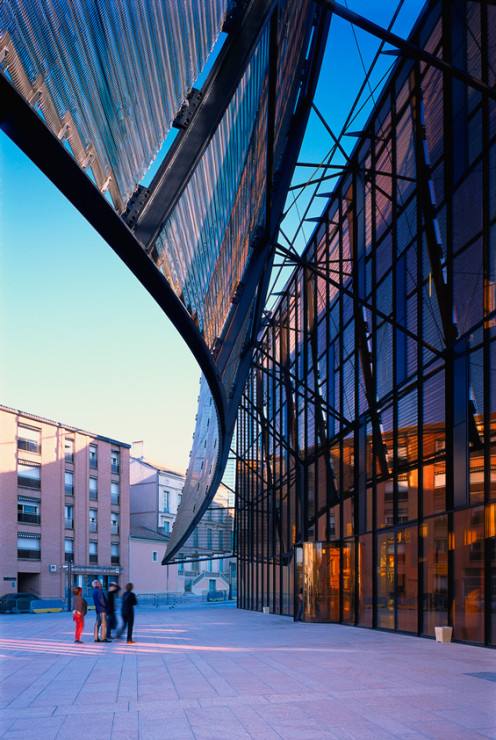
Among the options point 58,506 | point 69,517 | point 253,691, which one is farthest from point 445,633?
point 69,517

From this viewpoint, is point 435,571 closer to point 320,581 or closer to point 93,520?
point 320,581

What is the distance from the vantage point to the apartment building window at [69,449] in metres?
60.4

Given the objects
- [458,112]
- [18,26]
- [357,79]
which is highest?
[357,79]

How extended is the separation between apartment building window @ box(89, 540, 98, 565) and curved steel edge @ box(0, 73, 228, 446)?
179 ft

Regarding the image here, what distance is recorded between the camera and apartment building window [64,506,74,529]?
58847 millimetres

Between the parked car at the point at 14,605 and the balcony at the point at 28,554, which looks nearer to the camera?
the parked car at the point at 14,605

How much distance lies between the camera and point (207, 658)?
13.1 m

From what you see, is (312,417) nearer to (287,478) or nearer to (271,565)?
(287,478)

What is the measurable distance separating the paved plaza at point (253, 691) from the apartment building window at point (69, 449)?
4536cm

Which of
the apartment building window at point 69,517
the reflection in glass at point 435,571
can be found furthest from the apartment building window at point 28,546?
the reflection in glass at point 435,571

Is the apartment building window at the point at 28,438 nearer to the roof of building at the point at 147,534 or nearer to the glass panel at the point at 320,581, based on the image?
the roof of building at the point at 147,534

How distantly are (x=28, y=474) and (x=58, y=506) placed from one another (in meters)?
4.03

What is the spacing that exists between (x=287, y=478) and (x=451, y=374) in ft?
59.0

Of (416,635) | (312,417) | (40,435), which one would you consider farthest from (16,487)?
(416,635)
